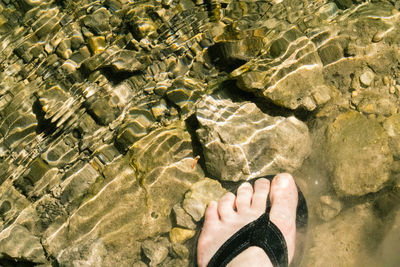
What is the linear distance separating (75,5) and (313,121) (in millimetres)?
3513

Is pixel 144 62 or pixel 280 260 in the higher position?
pixel 144 62

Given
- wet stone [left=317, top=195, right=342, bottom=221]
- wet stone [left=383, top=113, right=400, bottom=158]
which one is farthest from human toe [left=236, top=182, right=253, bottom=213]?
wet stone [left=383, top=113, right=400, bottom=158]

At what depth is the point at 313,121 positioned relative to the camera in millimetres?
3062

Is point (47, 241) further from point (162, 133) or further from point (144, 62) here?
point (144, 62)

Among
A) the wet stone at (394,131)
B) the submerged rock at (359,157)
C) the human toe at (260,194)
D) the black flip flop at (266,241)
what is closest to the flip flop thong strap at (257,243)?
the black flip flop at (266,241)

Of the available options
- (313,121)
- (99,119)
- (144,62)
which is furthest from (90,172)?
(313,121)

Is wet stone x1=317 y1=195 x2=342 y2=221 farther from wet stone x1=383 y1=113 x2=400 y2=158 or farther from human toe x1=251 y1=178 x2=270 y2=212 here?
wet stone x1=383 y1=113 x2=400 y2=158

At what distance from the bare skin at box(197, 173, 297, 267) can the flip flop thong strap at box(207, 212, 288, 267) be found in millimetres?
48

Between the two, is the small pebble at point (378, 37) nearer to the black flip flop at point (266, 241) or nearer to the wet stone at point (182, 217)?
the black flip flop at point (266, 241)

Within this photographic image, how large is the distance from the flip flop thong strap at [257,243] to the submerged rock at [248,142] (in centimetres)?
52

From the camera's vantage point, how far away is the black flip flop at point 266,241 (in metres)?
2.81

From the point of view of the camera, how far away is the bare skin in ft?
9.63

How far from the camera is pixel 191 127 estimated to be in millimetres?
3291

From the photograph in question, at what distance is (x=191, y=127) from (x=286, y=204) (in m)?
1.27
